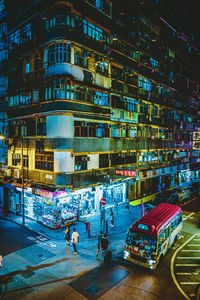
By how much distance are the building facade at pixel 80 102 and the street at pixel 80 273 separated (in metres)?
4.46

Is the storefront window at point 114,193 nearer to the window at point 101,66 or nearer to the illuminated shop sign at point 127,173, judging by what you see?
the illuminated shop sign at point 127,173

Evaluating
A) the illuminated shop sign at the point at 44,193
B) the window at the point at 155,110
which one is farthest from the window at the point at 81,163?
the window at the point at 155,110

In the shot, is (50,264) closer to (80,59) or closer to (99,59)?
(80,59)

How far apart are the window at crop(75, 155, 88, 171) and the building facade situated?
0.10 meters

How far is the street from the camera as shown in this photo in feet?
35.3

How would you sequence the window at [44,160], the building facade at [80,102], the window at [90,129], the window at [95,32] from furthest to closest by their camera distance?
the window at [95,32] < the window at [90,129] < the window at [44,160] < the building facade at [80,102]

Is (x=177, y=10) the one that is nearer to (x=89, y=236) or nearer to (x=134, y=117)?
(x=134, y=117)

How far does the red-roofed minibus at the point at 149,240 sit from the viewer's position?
12.6 meters

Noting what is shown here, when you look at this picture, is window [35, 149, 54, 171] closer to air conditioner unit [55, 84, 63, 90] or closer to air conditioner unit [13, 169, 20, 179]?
air conditioner unit [13, 169, 20, 179]

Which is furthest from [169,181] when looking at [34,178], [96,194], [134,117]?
[34,178]

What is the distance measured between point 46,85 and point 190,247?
1872cm

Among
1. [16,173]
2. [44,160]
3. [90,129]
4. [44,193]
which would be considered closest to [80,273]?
[44,193]

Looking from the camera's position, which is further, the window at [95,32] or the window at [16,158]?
the window at [16,158]

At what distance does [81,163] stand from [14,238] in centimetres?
866
